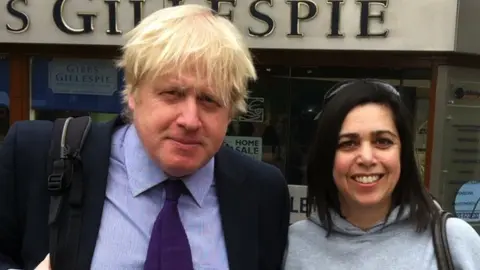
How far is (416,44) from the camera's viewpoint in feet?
17.0

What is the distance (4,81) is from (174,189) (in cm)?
491

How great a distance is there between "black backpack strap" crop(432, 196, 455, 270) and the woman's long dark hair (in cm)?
4

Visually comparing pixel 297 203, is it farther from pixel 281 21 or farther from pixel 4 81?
pixel 4 81

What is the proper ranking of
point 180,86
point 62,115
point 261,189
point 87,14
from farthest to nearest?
point 62,115
point 87,14
point 261,189
point 180,86

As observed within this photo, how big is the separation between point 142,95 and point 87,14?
13.8ft

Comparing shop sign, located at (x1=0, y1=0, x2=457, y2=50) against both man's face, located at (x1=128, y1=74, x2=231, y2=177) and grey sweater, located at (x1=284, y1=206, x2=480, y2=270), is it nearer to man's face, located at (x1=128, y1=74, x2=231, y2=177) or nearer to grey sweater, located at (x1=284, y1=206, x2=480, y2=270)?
grey sweater, located at (x1=284, y1=206, x2=480, y2=270)

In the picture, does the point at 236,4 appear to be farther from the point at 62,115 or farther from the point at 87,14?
the point at 62,115

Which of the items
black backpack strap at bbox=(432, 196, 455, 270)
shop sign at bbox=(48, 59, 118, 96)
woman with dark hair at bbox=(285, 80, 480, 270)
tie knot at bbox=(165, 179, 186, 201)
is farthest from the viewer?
shop sign at bbox=(48, 59, 118, 96)

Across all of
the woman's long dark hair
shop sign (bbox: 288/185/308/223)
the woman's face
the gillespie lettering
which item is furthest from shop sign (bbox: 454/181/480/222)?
the woman's face

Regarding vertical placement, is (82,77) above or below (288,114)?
above

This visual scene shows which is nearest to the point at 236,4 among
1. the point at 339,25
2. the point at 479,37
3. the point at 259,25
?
the point at 259,25

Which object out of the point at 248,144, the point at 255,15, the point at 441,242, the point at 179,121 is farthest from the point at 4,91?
the point at 441,242

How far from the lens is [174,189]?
6.01ft

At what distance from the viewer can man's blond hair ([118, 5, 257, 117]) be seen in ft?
5.53
